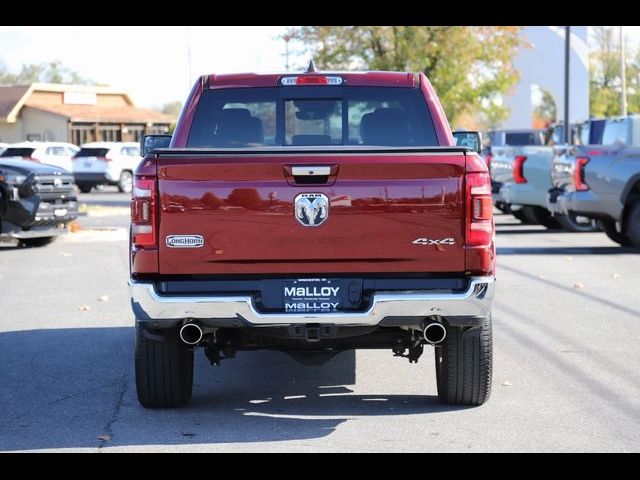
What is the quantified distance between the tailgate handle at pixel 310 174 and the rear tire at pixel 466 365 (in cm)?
119

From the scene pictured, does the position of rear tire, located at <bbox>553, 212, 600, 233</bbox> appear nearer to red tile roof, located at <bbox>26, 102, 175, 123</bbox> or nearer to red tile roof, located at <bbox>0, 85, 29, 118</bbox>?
red tile roof, located at <bbox>26, 102, 175, 123</bbox>

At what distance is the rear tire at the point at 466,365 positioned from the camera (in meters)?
6.97

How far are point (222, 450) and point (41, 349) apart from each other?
3835mm

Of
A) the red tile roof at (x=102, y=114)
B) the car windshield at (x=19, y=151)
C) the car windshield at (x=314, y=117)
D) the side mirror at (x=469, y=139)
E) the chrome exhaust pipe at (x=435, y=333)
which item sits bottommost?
the chrome exhaust pipe at (x=435, y=333)

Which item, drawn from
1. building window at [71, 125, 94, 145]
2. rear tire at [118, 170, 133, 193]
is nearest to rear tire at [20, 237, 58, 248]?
rear tire at [118, 170, 133, 193]

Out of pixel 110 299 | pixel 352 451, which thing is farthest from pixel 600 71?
pixel 352 451

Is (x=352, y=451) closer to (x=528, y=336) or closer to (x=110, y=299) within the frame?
(x=528, y=336)

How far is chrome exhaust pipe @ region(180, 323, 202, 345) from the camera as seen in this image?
6637 millimetres

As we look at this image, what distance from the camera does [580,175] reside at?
57.3ft

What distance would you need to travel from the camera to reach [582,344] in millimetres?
9516

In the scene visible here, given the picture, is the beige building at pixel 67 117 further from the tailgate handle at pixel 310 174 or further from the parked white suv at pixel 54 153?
the tailgate handle at pixel 310 174

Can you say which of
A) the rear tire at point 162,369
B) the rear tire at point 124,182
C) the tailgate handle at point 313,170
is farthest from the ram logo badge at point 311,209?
the rear tire at point 124,182

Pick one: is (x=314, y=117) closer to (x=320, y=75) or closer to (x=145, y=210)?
(x=320, y=75)

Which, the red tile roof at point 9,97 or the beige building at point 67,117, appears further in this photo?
the red tile roof at point 9,97
